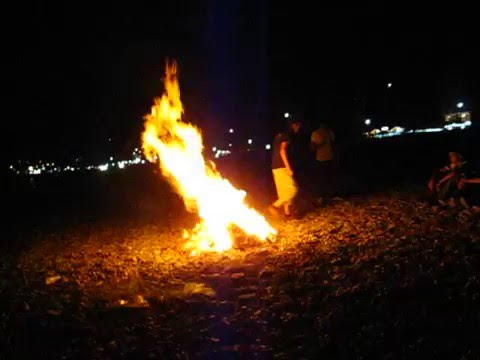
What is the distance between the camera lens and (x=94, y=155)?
3978cm

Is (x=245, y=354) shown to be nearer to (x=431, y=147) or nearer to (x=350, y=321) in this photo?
(x=350, y=321)

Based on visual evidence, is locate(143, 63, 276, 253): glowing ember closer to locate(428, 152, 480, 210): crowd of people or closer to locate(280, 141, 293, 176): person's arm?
locate(280, 141, 293, 176): person's arm

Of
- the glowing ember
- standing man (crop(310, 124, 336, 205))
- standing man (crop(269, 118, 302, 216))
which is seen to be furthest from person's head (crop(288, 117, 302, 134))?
standing man (crop(310, 124, 336, 205))

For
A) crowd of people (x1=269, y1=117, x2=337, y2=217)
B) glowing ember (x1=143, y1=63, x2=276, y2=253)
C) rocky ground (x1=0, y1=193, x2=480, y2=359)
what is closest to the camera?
rocky ground (x1=0, y1=193, x2=480, y2=359)

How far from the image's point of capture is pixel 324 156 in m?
14.2

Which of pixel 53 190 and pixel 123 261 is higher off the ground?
pixel 53 190

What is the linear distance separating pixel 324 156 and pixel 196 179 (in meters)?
4.64

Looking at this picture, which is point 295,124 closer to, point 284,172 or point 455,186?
point 284,172

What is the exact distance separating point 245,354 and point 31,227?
10493 mm

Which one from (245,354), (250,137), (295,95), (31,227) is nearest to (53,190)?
(31,227)

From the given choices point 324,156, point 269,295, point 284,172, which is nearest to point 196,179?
point 284,172

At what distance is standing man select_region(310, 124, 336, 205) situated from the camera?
14.0 meters

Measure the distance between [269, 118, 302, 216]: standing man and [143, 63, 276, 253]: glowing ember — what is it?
1.16 metres

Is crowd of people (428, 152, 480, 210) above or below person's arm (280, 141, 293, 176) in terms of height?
below
